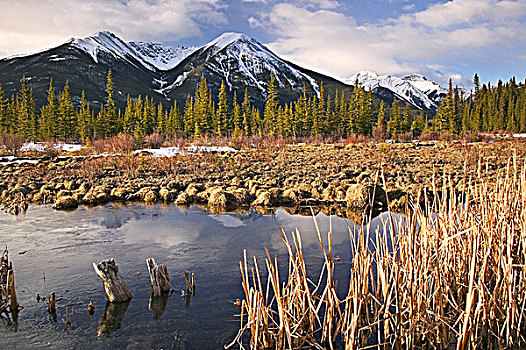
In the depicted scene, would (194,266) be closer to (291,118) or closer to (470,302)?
(470,302)

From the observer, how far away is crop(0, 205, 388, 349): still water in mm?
5938

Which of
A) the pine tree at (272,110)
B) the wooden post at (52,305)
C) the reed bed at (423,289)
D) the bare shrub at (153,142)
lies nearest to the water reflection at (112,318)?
the wooden post at (52,305)

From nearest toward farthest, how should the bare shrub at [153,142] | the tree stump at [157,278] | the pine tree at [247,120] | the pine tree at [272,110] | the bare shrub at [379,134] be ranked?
the tree stump at [157,278], the bare shrub at [153,142], the bare shrub at [379,134], the pine tree at [247,120], the pine tree at [272,110]

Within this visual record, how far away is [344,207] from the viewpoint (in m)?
14.5

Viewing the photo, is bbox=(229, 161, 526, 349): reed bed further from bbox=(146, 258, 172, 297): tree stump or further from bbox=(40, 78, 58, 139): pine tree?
bbox=(40, 78, 58, 139): pine tree

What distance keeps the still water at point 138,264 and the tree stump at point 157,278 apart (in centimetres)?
20

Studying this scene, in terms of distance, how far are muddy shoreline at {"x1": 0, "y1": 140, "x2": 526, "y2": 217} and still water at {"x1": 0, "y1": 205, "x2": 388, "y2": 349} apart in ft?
4.27

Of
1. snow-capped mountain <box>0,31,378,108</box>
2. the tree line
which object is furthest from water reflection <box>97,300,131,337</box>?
snow-capped mountain <box>0,31,378,108</box>

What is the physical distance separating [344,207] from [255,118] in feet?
142

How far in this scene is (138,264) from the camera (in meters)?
8.72

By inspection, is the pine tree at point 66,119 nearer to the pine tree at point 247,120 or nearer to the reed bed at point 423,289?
the pine tree at point 247,120

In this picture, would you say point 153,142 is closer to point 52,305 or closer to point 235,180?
point 235,180

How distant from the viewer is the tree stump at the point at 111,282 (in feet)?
22.1

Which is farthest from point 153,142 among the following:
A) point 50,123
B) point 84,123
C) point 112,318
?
point 112,318
